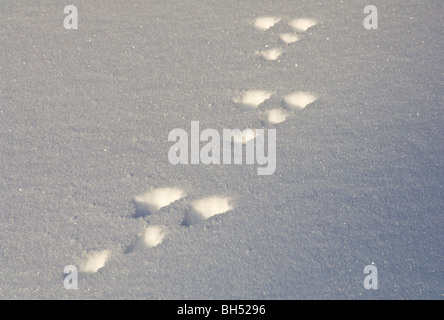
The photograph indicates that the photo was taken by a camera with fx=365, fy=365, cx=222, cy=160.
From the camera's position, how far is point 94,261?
1936mm

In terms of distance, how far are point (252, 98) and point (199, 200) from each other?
27.5 inches

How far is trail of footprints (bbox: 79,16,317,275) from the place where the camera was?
76.5 inches

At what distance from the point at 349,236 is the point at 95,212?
1.38m

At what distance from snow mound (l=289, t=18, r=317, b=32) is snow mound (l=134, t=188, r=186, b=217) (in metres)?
1.29

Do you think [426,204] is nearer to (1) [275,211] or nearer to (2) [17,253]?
(1) [275,211]

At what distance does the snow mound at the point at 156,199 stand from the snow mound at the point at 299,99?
833 millimetres

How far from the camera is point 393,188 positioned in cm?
202

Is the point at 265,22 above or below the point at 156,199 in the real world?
above

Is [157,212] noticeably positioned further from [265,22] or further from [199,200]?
[265,22]

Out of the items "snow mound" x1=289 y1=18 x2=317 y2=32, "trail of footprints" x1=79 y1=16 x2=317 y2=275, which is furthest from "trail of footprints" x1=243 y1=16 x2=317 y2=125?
"snow mound" x1=289 y1=18 x2=317 y2=32

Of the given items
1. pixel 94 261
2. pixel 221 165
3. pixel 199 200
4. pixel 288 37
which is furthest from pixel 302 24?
pixel 94 261

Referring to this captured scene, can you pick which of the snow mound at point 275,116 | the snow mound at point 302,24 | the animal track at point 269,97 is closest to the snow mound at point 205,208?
the animal track at point 269,97

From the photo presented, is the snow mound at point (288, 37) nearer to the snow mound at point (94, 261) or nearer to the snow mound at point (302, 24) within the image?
the snow mound at point (302, 24)

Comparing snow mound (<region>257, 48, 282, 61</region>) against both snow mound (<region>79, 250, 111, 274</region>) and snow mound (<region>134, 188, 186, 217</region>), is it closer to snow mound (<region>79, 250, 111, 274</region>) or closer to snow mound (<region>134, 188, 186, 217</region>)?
snow mound (<region>134, 188, 186, 217</region>)
